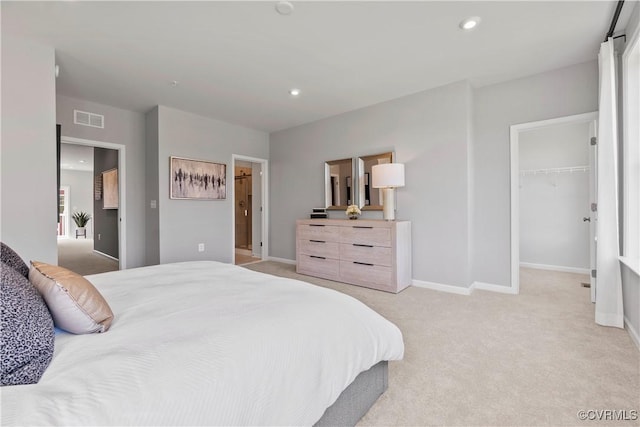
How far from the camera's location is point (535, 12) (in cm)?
220

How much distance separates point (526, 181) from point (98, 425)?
5.75 metres

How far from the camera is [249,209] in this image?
7.00 m

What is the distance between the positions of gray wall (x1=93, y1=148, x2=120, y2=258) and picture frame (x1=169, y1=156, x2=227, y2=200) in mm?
2013

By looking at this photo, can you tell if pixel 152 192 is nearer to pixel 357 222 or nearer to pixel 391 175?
pixel 357 222

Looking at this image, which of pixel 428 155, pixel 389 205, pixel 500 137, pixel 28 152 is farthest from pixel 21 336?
pixel 500 137

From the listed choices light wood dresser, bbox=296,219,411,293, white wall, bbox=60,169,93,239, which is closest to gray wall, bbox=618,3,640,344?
light wood dresser, bbox=296,219,411,293

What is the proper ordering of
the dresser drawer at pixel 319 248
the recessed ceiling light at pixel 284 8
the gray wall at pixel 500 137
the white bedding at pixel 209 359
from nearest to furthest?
the white bedding at pixel 209 359 → the recessed ceiling light at pixel 284 8 → the gray wall at pixel 500 137 → the dresser drawer at pixel 319 248

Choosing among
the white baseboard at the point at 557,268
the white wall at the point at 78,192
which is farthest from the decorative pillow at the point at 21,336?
the white wall at the point at 78,192

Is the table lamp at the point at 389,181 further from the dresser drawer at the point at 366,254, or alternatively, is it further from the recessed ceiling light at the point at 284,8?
the recessed ceiling light at the point at 284,8

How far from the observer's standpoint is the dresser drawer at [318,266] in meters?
3.97

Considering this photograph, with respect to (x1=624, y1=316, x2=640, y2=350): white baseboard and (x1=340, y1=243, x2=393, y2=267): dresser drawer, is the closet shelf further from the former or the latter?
(x1=340, y1=243, x2=393, y2=267): dresser drawer

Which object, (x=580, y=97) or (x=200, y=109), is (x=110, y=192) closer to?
(x=200, y=109)

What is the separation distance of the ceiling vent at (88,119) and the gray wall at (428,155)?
323 cm

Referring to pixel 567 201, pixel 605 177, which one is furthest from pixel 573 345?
pixel 567 201
